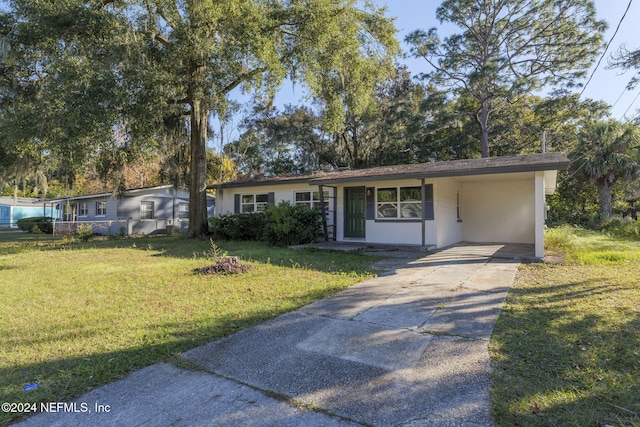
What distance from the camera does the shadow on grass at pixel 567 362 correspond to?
90.7 inches

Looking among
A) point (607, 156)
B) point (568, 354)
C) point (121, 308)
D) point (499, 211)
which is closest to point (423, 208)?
point (499, 211)

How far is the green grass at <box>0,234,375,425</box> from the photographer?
305 centimetres

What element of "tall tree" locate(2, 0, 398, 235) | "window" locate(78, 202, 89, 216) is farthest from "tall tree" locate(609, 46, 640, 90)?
"window" locate(78, 202, 89, 216)

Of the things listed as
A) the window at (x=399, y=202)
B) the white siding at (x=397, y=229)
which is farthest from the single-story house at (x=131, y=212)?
the window at (x=399, y=202)

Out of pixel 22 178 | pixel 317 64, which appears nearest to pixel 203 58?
pixel 317 64

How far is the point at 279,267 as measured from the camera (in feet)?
25.8

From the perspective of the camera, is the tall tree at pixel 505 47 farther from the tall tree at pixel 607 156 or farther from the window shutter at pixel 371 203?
the window shutter at pixel 371 203

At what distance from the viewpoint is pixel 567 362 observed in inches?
119

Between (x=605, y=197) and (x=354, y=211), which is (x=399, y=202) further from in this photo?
(x=605, y=197)

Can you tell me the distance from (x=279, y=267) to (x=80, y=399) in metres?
5.35

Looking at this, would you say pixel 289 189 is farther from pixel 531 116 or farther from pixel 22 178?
pixel 531 116

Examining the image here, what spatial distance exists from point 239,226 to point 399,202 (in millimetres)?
6910

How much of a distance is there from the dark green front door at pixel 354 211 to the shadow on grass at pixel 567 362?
7277mm

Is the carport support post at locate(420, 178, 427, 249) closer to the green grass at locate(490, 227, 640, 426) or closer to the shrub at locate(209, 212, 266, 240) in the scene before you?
the green grass at locate(490, 227, 640, 426)
